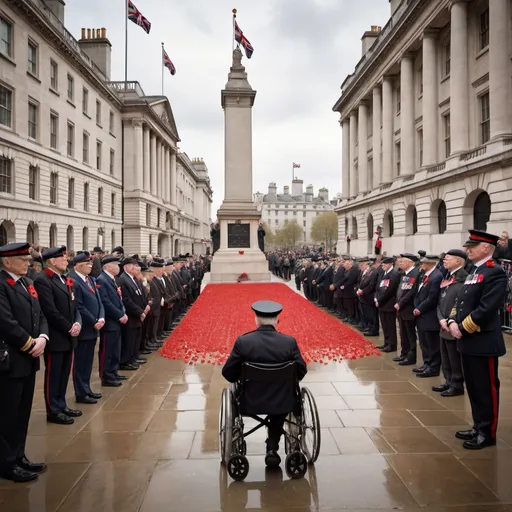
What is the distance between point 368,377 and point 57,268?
17.7ft

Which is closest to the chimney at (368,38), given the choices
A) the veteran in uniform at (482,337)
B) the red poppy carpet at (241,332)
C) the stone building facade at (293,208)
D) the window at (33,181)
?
the window at (33,181)

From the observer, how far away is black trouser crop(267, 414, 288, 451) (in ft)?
14.3

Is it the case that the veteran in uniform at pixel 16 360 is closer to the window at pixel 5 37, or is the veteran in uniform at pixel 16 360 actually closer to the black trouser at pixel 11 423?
the black trouser at pixel 11 423

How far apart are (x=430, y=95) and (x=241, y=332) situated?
1050 inches

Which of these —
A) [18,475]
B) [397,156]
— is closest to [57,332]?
[18,475]

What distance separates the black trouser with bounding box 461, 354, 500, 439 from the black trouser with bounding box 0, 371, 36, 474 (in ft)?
16.0

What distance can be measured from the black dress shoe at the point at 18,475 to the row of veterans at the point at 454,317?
4.46m

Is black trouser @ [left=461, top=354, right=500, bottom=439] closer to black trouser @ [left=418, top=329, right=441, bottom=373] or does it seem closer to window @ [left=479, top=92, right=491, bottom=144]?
black trouser @ [left=418, top=329, right=441, bottom=373]

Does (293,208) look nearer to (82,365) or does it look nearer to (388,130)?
(388,130)

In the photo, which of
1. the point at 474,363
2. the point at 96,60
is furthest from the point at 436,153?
the point at 96,60

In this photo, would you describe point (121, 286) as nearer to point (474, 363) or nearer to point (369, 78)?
point (474, 363)

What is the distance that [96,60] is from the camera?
47.7 meters

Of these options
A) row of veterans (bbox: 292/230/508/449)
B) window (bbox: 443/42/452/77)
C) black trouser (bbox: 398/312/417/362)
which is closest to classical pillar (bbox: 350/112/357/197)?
window (bbox: 443/42/452/77)

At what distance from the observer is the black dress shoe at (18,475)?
167 inches
